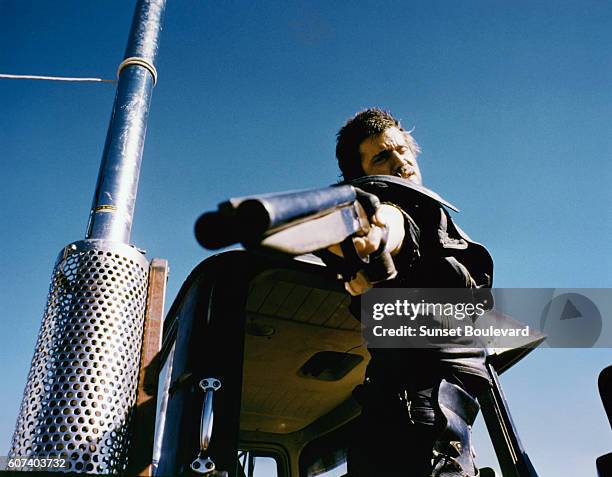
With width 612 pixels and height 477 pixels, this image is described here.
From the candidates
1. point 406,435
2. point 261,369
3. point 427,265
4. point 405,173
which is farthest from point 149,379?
point 261,369

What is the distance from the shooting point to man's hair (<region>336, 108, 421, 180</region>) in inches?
70.2

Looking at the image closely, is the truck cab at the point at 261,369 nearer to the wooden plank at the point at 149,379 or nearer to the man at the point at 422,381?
the wooden plank at the point at 149,379

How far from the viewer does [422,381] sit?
1258 millimetres

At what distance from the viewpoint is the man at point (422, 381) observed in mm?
1150

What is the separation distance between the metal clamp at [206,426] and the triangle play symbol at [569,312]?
1473 millimetres

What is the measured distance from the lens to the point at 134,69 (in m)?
1.68

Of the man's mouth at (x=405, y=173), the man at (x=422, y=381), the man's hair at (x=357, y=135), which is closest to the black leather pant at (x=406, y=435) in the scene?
the man at (x=422, y=381)

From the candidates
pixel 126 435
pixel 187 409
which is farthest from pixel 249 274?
pixel 126 435

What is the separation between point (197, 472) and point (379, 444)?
0.47m

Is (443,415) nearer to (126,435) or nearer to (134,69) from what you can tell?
(126,435)

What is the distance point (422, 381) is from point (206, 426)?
58 cm

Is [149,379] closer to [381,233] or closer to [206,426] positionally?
[206,426]

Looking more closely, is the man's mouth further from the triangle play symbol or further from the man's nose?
the triangle play symbol

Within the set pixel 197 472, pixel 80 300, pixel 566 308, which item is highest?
pixel 566 308
